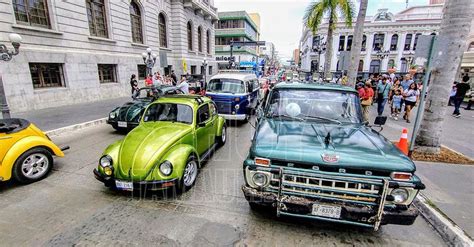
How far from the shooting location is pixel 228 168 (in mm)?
5301

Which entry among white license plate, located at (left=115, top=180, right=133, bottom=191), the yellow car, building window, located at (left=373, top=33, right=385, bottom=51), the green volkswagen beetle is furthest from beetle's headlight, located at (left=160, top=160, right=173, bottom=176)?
building window, located at (left=373, top=33, right=385, bottom=51)

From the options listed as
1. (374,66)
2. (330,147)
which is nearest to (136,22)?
(330,147)

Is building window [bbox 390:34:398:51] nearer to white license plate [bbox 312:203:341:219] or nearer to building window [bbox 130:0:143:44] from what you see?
building window [bbox 130:0:143:44]

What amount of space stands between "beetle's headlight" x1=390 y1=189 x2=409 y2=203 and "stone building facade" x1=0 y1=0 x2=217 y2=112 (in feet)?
41.3

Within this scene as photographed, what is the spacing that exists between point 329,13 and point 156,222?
1903 centimetres

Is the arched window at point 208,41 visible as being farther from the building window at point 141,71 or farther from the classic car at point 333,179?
the classic car at point 333,179

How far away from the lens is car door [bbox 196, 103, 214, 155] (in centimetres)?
500

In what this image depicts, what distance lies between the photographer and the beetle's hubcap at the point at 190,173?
4178 mm

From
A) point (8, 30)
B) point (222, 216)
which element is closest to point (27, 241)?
point (222, 216)

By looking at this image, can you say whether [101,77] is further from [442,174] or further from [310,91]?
[442,174]

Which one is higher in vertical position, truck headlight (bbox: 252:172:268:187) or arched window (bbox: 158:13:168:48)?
arched window (bbox: 158:13:168:48)

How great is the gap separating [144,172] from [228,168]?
2141 mm

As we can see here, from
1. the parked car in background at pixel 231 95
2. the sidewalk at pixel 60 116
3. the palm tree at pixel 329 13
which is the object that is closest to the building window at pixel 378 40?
the palm tree at pixel 329 13

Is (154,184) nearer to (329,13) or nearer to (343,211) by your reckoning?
(343,211)
